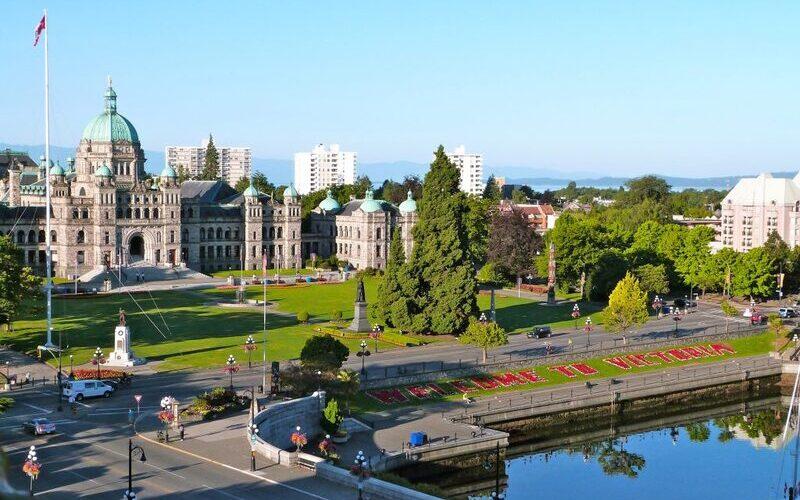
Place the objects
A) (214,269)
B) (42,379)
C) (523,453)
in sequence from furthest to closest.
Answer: (214,269) → (42,379) → (523,453)

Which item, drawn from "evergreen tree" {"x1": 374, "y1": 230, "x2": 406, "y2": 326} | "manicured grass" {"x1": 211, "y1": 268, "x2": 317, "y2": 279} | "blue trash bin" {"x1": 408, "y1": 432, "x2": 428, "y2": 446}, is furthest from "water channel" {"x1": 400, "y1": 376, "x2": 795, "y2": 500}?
"manicured grass" {"x1": 211, "y1": 268, "x2": 317, "y2": 279}

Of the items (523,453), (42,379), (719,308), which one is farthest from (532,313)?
(42,379)

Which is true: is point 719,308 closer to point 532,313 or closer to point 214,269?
point 532,313

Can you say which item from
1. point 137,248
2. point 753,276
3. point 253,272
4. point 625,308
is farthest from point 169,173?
point 753,276

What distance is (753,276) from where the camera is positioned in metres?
111

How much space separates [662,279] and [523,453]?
55489 mm

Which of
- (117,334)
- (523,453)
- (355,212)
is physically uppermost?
(355,212)

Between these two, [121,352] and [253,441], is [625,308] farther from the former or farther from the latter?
[253,441]

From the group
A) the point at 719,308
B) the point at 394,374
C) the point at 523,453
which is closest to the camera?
the point at 523,453

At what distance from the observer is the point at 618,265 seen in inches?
4363

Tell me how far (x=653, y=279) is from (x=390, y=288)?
37359 mm

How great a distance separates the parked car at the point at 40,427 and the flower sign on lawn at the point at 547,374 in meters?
20.9

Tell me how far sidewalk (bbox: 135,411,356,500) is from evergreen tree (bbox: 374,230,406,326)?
30.5 metres

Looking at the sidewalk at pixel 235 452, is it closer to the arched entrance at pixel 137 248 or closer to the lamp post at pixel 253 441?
the lamp post at pixel 253 441
